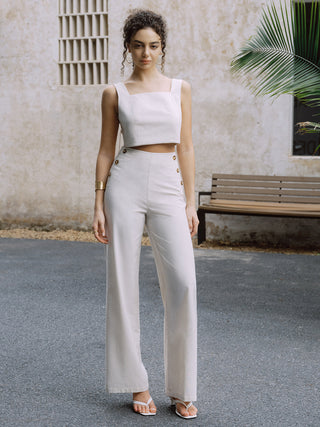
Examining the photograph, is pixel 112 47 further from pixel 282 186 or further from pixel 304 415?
pixel 304 415

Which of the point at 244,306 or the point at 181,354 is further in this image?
the point at 244,306

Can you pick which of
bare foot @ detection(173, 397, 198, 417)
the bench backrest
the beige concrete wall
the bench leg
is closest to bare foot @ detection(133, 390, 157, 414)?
bare foot @ detection(173, 397, 198, 417)

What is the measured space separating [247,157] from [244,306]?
4261 mm

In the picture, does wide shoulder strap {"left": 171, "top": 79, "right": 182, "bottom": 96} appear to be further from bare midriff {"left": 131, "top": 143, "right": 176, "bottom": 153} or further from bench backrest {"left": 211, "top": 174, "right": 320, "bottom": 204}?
bench backrest {"left": 211, "top": 174, "right": 320, "bottom": 204}

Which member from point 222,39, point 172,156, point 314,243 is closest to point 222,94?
point 222,39

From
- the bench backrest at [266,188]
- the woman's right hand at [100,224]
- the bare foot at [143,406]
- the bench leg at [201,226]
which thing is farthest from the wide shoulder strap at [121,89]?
the bench backrest at [266,188]

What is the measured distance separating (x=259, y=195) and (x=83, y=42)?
152 inches

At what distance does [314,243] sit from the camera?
8.81 m

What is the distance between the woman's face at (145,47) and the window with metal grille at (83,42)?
712cm

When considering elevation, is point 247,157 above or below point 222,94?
below

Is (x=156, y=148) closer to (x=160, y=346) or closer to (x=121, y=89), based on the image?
(x=121, y=89)

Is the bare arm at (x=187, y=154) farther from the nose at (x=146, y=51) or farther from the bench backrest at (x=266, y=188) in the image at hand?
the bench backrest at (x=266, y=188)

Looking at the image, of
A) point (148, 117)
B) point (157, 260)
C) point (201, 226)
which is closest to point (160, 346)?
point (157, 260)

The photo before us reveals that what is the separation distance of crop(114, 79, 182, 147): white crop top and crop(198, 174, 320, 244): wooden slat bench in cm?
560
